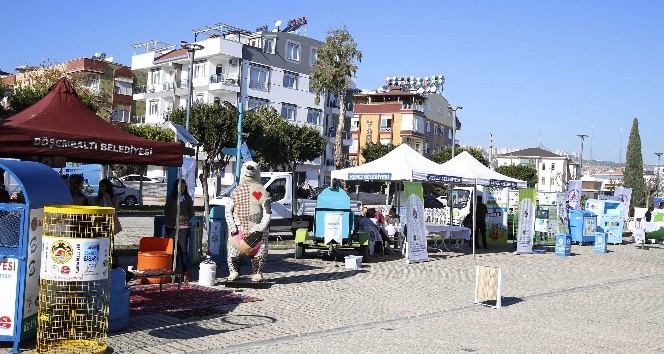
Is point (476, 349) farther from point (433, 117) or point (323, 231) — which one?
point (433, 117)

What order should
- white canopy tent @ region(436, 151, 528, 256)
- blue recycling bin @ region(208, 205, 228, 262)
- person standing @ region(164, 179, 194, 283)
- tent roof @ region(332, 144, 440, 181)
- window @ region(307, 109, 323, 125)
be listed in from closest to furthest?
1. person standing @ region(164, 179, 194, 283)
2. blue recycling bin @ region(208, 205, 228, 262)
3. tent roof @ region(332, 144, 440, 181)
4. white canopy tent @ region(436, 151, 528, 256)
5. window @ region(307, 109, 323, 125)

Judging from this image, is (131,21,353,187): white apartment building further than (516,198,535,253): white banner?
Yes

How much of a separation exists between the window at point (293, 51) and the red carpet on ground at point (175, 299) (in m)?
55.5

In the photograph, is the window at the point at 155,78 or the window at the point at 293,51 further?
the window at the point at 155,78

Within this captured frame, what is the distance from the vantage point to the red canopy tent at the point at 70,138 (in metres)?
9.07

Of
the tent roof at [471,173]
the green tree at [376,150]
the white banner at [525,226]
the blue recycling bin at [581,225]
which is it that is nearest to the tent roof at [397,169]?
the tent roof at [471,173]

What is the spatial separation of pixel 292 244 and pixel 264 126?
3266 cm

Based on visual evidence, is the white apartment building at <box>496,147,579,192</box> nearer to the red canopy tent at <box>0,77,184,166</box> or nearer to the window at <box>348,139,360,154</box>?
the window at <box>348,139,360,154</box>

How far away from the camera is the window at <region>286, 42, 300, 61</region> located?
65688mm

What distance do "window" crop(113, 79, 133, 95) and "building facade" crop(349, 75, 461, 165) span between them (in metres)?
26.1

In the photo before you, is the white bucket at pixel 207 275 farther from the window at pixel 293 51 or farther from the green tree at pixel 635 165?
the green tree at pixel 635 165

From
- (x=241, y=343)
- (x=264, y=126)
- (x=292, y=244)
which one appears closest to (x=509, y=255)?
(x=292, y=244)

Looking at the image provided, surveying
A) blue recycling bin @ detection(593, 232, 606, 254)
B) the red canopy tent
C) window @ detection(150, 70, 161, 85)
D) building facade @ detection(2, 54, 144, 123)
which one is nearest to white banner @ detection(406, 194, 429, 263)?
the red canopy tent

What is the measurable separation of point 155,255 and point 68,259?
14.4ft
